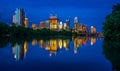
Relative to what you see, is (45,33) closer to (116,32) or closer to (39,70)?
(116,32)

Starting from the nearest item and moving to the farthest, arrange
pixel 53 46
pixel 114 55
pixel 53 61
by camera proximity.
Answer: pixel 53 61
pixel 114 55
pixel 53 46

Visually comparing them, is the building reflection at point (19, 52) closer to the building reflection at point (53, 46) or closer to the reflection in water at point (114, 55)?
the building reflection at point (53, 46)

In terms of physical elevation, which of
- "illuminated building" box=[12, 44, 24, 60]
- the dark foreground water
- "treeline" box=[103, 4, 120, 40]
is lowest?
the dark foreground water

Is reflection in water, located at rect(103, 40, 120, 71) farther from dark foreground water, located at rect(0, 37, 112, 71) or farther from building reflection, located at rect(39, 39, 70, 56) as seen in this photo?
building reflection, located at rect(39, 39, 70, 56)

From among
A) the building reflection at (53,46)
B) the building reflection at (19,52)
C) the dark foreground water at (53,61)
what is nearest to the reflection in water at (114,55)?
the dark foreground water at (53,61)

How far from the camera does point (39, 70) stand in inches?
606

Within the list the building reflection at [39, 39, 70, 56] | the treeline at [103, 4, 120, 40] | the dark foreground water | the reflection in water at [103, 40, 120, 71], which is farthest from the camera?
the treeline at [103, 4, 120, 40]

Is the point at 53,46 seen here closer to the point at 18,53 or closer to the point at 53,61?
the point at 18,53

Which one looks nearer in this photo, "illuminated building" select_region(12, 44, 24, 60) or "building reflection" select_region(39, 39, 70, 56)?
"illuminated building" select_region(12, 44, 24, 60)

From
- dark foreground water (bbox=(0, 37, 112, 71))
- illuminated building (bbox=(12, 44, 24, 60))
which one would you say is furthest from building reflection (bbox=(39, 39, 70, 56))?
illuminated building (bbox=(12, 44, 24, 60))

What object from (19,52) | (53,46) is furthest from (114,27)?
(19,52)

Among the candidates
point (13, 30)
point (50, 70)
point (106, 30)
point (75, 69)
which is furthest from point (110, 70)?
point (13, 30)

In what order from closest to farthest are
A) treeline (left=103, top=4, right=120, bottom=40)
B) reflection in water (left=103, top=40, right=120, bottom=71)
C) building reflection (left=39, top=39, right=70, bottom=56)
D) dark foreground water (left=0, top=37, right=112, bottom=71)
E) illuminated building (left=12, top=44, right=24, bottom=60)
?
dark foreground water (left=0, top=37, right=112, bottom=71) → reflection in water (left=103, top=40, right=120, bottom=71) → illuminated building (left=12, top=44, right=24, bottom=60) → building reflection (left=39, top=39, right=70, bottom=56) → treeline (left=103, top=4, right=120, bottom=40)

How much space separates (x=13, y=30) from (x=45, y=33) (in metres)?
41.0
